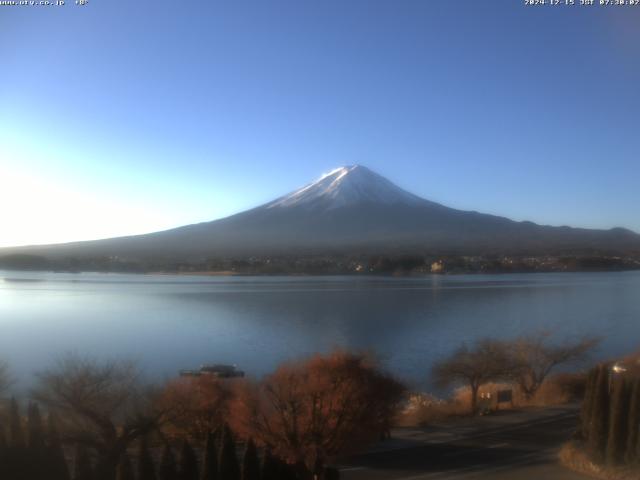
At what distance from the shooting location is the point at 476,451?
255 inches

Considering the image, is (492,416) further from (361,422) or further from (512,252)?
(512,252)

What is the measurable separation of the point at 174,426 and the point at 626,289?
73.3ft

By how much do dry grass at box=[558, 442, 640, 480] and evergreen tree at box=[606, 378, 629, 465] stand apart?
104mm

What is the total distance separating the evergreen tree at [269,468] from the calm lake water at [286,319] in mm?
2843

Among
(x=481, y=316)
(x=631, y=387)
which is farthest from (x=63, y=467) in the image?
(x=481, y=316)

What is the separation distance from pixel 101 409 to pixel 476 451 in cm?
365

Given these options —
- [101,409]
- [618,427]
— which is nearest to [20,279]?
[101,409]

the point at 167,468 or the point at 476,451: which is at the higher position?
the point at 167,468

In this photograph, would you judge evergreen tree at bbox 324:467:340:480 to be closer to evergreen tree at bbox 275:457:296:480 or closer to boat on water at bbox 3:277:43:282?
→ evergreen tree at bbox 275:457:296:480

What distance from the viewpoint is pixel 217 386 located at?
6.67 metres

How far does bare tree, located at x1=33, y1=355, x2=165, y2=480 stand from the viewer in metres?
5.27

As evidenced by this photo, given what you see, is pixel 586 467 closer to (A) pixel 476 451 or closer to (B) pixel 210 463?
(A) pixel 476 451

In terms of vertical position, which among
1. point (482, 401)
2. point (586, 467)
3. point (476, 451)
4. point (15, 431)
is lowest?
point (482, 401)

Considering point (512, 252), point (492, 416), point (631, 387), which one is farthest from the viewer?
point (512, 252)
